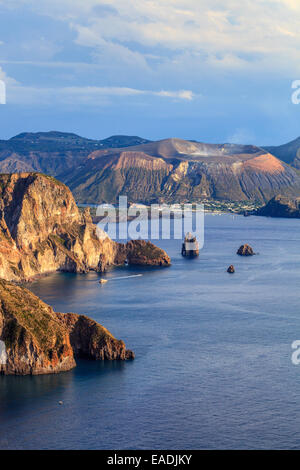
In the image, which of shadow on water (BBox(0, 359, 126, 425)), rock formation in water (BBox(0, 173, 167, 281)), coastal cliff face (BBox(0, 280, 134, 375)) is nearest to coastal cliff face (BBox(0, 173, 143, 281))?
rock formation in water (BBox(0, 173, 167, 281))

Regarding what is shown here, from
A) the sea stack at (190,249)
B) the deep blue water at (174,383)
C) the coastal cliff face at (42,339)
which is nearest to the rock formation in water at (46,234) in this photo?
the sea stack at (190,249)

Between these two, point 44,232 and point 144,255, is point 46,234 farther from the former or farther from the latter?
point 144,255

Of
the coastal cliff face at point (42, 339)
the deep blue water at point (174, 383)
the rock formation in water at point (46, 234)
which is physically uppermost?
the rock formation in water at point (46, 234)

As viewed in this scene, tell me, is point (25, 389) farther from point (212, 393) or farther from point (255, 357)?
point (255, 357)

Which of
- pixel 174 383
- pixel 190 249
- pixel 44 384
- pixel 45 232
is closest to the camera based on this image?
pixel 44 384

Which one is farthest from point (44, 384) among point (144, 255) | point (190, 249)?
point (190, 249)

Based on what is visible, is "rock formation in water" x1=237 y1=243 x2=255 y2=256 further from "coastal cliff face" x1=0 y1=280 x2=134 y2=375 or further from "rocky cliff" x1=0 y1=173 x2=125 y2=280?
"coastal cliff face" x1=0 y1=280 x2=134 y2=375

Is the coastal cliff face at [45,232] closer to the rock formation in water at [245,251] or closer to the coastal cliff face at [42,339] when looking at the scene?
the rock formation in water at [245,251]
